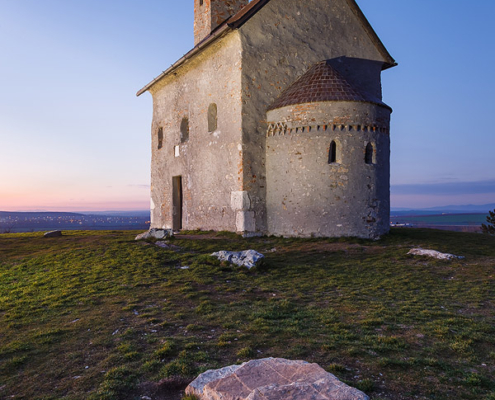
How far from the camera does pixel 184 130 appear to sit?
74.6 ft

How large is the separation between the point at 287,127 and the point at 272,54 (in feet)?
12.7

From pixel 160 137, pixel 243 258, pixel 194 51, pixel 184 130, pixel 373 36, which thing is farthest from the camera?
pixel 160 137

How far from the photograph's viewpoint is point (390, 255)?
1436 centimetres

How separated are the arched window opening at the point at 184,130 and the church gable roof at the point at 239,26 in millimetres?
3027

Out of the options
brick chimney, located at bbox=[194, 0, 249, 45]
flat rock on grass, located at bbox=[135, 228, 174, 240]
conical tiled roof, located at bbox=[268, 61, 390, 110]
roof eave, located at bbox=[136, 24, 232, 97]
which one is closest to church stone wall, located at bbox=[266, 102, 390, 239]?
conical tiled roof, located at bbox=[268, 61, 390, 110]

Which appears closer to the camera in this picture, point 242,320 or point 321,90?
point 242,320

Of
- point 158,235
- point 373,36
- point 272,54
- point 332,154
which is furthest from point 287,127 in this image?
point 373,36

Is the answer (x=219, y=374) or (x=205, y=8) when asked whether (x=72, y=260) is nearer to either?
(x=219, y=374)

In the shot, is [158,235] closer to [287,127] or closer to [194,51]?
[287,127]

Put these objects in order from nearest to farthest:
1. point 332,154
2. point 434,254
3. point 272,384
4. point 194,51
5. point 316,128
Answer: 1. point 272,384
2. point 434,254
3. point 316,128
4. point 332,154
5. point 194,51

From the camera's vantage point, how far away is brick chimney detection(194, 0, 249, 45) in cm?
2289

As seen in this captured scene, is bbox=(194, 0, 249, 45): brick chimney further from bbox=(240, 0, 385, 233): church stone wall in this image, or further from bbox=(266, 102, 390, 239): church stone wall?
bbox=(266, 102, 390, 239): church stone wall

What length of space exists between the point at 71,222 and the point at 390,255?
402ft

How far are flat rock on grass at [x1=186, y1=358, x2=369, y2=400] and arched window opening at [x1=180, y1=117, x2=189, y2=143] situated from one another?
1907 centimetres
